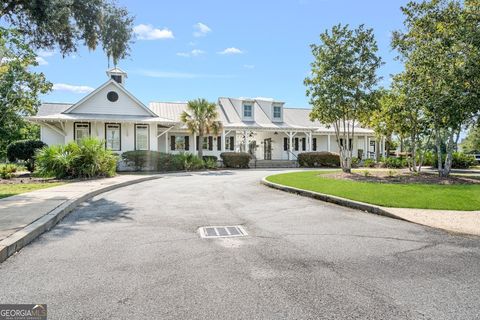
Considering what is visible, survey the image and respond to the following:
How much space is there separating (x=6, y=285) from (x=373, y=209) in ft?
23.6

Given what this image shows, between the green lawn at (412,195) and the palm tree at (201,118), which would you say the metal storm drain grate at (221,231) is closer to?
the green lawn at (412,195)

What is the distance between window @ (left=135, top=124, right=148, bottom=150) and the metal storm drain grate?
69.6 feet

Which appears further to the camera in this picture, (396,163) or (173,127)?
(173,127)

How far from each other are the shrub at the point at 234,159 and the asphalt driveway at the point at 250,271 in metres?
21.4

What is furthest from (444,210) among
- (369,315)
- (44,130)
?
(44,130)

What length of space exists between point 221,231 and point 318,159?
25.8 meters

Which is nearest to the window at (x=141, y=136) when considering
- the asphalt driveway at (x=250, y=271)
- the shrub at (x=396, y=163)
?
the shrub at (x=396, y=163)

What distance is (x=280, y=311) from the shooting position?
315 centimetres

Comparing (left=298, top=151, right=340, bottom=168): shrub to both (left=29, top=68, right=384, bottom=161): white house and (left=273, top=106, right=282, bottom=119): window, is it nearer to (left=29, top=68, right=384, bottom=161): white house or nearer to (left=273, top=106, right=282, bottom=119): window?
(left=29, top=68, right=384, bottom=161): white house

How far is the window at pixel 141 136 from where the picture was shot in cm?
2643

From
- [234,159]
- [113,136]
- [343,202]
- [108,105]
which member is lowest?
[343,202]

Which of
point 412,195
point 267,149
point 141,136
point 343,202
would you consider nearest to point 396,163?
point 267,149

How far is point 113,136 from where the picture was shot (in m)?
26.0

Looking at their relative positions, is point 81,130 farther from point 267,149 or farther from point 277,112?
point 277,112
